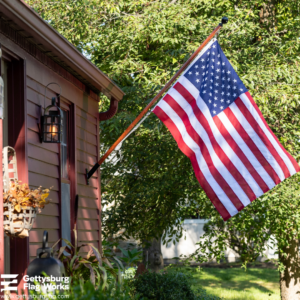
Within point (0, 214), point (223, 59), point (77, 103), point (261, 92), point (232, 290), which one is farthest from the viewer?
point (232, 290)

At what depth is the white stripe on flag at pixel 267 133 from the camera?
5.35 metres

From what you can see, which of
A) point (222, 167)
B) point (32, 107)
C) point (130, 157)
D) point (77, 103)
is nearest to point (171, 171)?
point (130, 157)

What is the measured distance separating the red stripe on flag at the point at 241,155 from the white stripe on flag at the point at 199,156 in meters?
0.39

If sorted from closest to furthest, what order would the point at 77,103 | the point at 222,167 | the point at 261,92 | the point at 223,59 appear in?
the point at 222,167, the point at 223,59, the point at 77,103, the point at 261,92

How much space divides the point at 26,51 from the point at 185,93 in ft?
6.54

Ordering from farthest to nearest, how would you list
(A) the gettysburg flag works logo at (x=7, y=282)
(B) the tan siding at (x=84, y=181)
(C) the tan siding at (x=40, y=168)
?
(B) the tan siding at (x=84, y=181)
(C) the tan siding at (x=40, y=168)
(A) the gettysburg flag works logo at (x=7, y=282)

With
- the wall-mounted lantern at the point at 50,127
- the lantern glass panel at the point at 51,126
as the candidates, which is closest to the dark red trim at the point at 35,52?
the wall-mounted lantern at the point at 50,127

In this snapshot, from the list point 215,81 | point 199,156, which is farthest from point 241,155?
point 215,81

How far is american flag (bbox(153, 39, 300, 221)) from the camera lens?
526 centimetres

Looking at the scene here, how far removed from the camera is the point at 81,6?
9.95 metres

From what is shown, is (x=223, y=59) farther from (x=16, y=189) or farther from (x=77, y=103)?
(x=16, y=189)

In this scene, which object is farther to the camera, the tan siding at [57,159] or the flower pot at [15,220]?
the tan siding at [57,159]

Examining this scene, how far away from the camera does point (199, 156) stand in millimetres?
5324

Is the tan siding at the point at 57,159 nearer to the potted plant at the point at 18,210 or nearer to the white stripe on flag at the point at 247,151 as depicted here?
the potted plant at the point at 18,210
